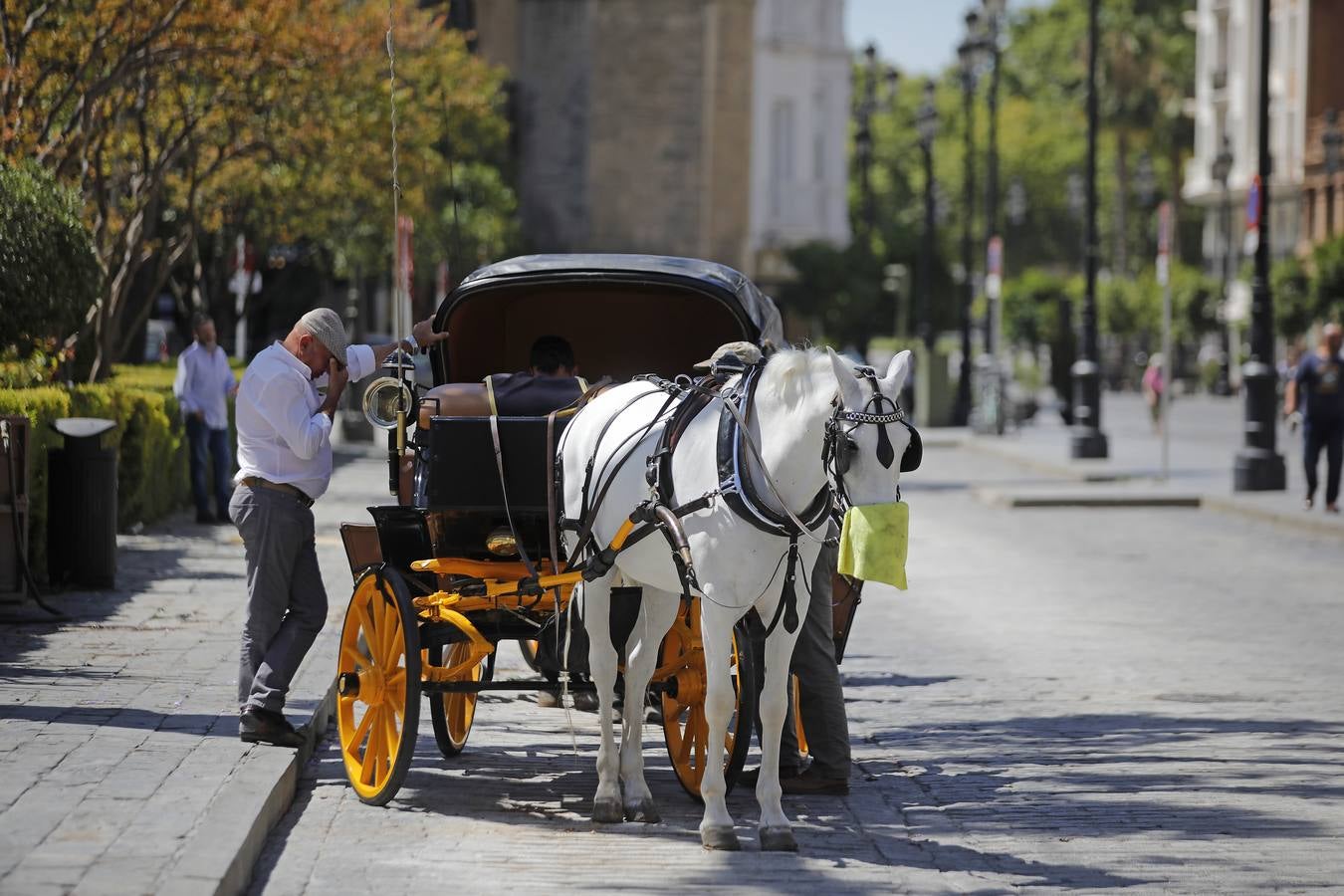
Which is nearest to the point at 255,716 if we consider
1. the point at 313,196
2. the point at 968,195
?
the point at 313,196

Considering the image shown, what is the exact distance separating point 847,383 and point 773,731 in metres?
1.28

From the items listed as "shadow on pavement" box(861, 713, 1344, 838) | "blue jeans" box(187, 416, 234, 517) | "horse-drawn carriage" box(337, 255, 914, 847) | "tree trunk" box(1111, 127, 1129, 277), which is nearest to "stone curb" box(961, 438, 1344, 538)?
"blue jeans" box(187, 416, 234, 517)

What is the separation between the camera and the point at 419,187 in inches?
1346

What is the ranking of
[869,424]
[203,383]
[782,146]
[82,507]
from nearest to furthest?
[869,424], [82,507], [203,383], [782,146]

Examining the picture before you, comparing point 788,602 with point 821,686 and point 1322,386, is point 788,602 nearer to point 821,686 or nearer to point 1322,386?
point 821,686

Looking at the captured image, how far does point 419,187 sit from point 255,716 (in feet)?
85.9

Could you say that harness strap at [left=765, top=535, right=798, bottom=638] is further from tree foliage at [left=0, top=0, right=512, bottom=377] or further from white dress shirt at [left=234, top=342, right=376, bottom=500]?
tree foliage at [left=0, top=0, right=512, bottom=377]

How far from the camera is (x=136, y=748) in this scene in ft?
27.9

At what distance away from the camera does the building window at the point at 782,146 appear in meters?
74.1

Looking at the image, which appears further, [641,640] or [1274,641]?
[1274,641]

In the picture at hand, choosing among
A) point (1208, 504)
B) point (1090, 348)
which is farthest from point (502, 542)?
point (1090, 348)

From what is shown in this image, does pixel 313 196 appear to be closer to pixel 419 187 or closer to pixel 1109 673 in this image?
pixel 419 187

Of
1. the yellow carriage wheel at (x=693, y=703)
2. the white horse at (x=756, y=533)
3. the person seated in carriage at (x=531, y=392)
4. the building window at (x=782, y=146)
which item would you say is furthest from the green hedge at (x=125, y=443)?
the building window at (x=782, y=146)

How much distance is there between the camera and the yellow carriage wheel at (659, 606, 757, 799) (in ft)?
27.0
